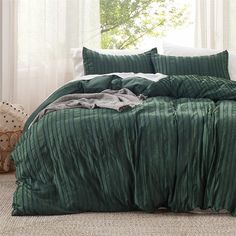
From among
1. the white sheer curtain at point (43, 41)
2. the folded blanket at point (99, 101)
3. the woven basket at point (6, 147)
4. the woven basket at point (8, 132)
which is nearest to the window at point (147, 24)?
the white sheer curtain at point (43, 41)

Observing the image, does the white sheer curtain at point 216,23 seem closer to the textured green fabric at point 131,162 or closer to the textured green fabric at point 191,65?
the textured green fabric at point 191,65

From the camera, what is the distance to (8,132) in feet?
12.8

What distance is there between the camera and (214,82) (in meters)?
3.15

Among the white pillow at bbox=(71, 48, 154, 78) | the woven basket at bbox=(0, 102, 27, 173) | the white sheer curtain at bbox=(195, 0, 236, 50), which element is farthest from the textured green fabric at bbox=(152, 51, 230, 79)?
the woven basket at bbox=(0, 102, 27, 173)

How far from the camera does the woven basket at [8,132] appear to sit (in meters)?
3.89

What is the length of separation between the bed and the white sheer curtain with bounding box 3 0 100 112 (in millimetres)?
2022

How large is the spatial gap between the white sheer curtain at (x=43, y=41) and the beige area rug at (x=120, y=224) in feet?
7.03

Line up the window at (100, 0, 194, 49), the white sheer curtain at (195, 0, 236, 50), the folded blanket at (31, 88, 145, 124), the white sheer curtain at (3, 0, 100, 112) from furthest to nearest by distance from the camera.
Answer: the window at (100, 0, 194, 49) < the white sheer curtain at (195, 0, 236, 50) < the white sheer curtain at (3, 0, 100, 112) < the folded blanket at (31, 88, 145, 124)

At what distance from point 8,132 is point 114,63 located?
2.98 ft

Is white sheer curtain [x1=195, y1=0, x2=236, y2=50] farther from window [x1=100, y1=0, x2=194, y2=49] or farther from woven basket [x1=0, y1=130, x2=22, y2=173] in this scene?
woven basket [x1=0, y1=130, x2=22, y2=173]

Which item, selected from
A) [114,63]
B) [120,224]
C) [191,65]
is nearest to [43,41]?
[114,63]

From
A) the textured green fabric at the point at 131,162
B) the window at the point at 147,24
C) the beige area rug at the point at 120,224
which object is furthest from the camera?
the window at the point at 147,24

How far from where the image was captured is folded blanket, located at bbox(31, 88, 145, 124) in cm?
283

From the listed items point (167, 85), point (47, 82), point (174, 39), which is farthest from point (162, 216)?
point (174, 39)
